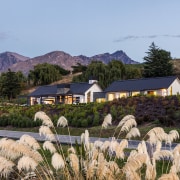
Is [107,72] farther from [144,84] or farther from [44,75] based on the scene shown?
[44,75]

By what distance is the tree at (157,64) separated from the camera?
54.2 meters

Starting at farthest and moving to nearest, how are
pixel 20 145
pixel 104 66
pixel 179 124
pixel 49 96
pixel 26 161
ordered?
pixel 104 66 → pixel 49 96 → pixel 179 124 → pixel 20 145 → pixel 26 161

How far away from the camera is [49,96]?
4769 cm

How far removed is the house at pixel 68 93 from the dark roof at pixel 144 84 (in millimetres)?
4210

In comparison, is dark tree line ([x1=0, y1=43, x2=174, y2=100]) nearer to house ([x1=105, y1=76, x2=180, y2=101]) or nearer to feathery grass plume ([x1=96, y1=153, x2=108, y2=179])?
house ([x1=105, y1=76, x2=180, y2=101])

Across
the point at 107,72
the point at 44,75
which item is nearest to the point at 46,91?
the point at 107,72

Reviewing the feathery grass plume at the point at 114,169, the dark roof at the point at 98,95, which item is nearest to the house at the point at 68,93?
the dark roof at the point at 98,95

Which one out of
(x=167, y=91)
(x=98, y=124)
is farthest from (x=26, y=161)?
(x=167, y=91)

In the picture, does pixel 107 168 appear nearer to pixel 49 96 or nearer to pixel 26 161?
pixel 26 161

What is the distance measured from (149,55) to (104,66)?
7154 millimetres

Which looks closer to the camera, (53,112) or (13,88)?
(53,112)

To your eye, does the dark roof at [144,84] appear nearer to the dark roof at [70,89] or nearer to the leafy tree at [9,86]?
the dark roof at [70,89]

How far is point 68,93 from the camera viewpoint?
151 feet

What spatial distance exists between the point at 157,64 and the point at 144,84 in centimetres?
1637
